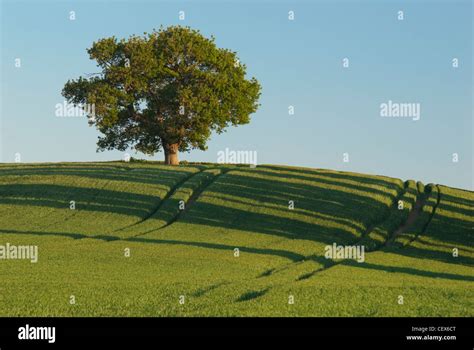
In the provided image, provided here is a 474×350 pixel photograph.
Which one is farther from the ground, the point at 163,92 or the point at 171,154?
the point at 163,92

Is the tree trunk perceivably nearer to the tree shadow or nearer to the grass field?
the grass field

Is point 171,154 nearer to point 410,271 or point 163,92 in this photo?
point 163,92

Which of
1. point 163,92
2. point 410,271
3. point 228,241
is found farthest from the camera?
point 163,92

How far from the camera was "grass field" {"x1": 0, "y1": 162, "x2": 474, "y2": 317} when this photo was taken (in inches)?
1217

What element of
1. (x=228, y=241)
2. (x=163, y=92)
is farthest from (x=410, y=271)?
(x=163, y=92)

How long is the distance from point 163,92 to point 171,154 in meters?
9.61

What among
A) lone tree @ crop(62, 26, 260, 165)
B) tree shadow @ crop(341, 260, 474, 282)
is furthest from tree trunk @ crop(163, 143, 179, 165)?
tree shadow @ crop(341, 260, 474, 282)

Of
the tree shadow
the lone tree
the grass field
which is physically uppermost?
the lone tree

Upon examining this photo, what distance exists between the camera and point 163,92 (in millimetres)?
100188

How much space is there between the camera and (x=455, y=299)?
3281cm

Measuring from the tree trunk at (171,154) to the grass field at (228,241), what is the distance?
239 inches

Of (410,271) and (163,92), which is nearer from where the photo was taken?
(410,271)

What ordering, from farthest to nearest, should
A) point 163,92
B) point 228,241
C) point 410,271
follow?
point 163,92
point 228,241
point 410,271

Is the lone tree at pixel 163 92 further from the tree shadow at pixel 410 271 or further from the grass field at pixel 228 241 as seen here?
the tree shadow at pixel 410 271
